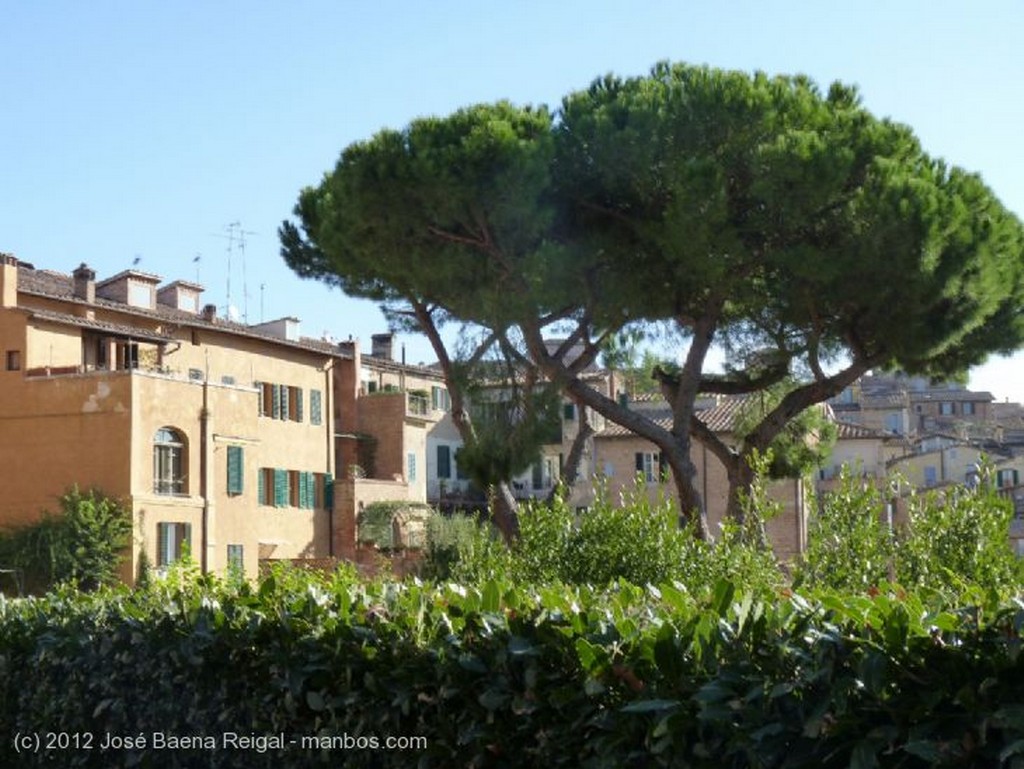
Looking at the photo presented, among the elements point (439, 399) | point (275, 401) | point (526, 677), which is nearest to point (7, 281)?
point (275, 401)

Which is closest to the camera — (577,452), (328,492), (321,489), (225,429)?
(577,452)

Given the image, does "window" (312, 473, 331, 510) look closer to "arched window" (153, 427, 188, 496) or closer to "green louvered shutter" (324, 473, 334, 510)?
"green louvered shutter" (324, 473, 334, 510)

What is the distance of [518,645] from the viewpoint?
5023 mm

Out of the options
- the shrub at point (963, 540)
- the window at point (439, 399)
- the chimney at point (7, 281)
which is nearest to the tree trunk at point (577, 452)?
the shrub at point (963, 540)

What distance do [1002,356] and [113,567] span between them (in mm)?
21752

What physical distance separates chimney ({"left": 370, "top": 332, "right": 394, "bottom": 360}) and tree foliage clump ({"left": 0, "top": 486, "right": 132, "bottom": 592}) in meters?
24.2

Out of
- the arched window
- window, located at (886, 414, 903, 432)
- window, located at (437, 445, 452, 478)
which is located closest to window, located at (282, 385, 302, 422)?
the arched window

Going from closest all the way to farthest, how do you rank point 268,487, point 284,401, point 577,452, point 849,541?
1. point 849,541
2. point 577,452
3. point 268,487
4. point 284,401

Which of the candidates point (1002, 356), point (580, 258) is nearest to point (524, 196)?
point (580, 258)

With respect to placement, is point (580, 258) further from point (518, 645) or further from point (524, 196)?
point (518, 645)

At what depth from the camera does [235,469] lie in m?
38.8

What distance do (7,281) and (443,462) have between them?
21096 mm

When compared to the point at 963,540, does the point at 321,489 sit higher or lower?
higher

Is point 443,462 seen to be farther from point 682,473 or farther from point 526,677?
point 526,677
